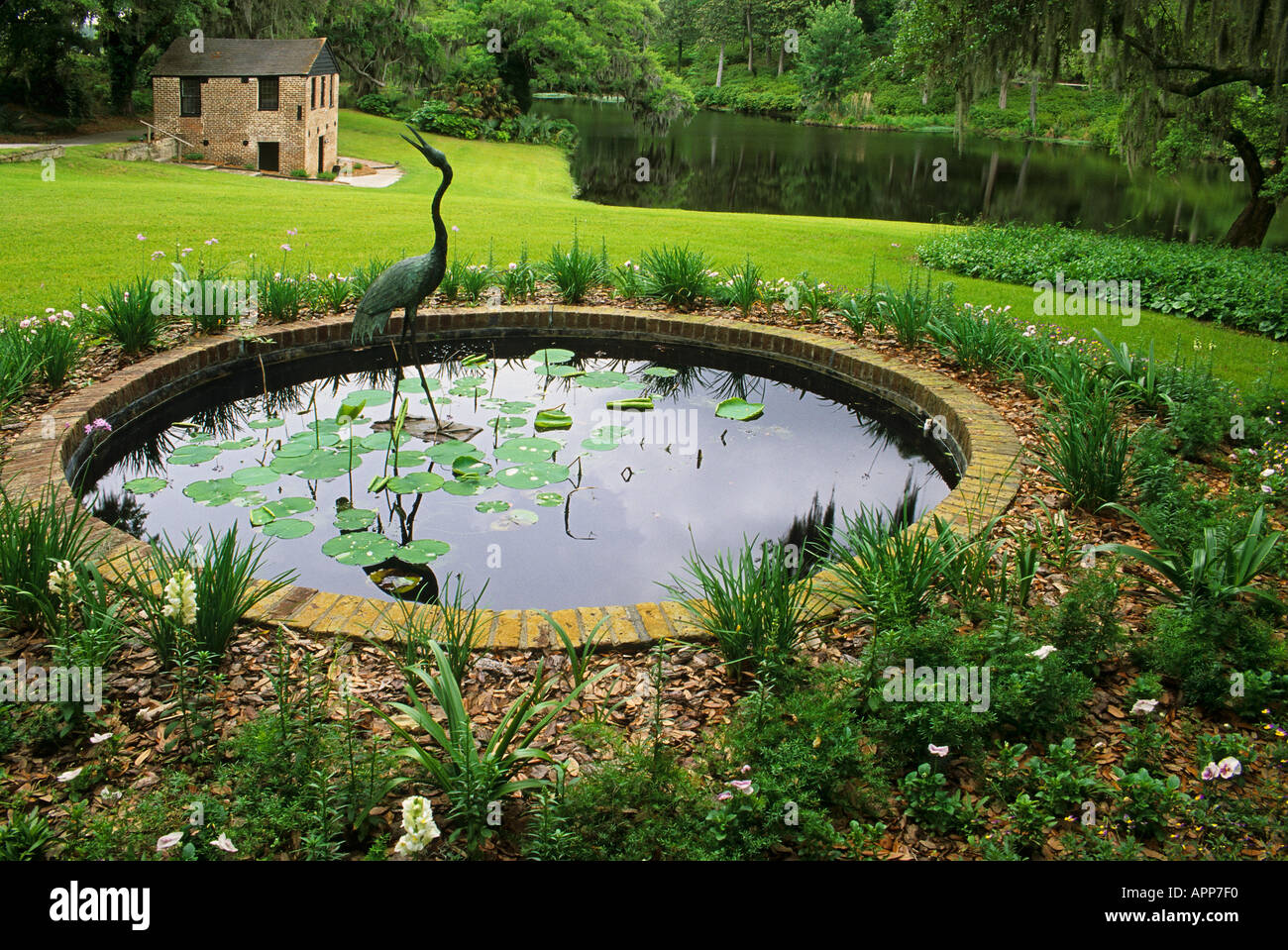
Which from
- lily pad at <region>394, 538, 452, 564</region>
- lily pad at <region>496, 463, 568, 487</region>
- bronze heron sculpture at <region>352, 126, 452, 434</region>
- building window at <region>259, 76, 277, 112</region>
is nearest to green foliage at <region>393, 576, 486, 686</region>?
lily pad at <region>394, 538, 452, 564</region>

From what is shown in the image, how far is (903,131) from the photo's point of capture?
39.9 metres

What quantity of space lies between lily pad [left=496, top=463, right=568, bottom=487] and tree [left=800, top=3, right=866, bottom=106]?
141 ft

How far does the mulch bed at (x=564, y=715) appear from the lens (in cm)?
259

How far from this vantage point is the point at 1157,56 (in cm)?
1180

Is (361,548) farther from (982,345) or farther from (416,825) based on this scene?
Answer: (982,345)

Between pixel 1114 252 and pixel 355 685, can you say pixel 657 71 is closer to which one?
pixel 1114 252

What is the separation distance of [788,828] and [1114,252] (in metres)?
9.71

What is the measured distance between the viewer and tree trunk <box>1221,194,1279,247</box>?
1302 centimetres

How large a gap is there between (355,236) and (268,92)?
1682 cm

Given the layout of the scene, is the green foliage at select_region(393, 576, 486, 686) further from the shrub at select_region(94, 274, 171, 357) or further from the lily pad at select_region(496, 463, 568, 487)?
the shrub at select_region(94, 274, 171, 357)

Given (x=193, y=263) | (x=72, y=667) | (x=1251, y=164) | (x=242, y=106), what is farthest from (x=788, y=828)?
(x=242, y=106)

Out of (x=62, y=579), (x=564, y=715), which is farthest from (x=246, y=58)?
(x=564, y=715)


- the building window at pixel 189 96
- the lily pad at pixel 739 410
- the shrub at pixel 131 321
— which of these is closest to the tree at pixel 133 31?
the building window at pixel 189 96

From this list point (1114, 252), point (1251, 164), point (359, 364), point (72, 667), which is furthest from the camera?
point (1251, 164)
